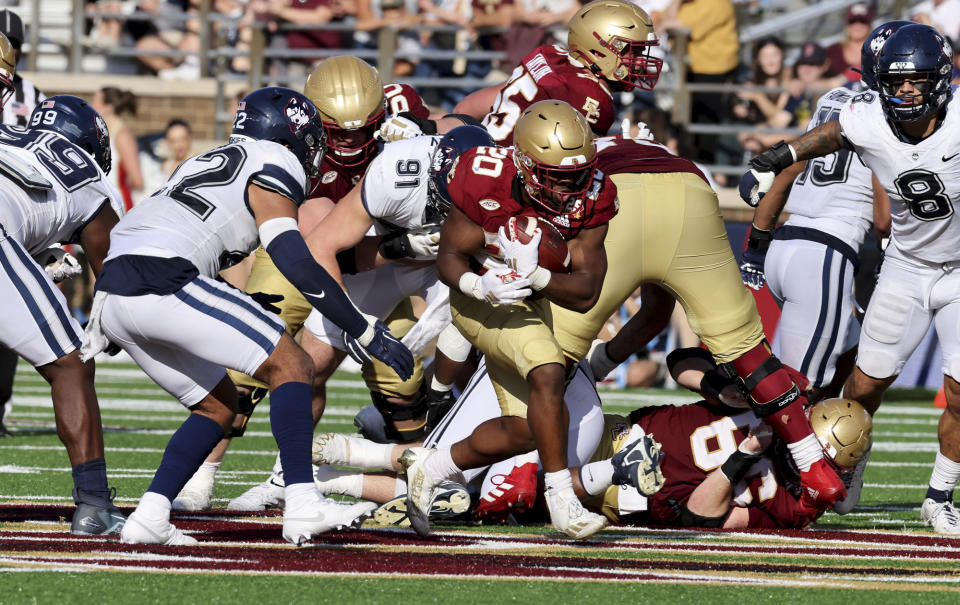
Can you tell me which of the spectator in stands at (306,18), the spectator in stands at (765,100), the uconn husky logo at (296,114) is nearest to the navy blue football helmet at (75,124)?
the uconn husky logo at (296,114)

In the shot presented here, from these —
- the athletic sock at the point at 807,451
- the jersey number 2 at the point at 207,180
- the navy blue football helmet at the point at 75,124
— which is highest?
the navy blue football helmet at the point at 75,124

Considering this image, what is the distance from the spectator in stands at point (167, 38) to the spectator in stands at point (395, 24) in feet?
7.60

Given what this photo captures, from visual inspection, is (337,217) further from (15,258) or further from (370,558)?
(370,558)

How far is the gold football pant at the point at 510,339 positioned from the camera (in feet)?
15.4

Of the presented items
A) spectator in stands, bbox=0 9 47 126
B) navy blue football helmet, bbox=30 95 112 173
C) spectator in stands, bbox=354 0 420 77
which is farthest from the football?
spectator in stands, bbox=354 0 420 77

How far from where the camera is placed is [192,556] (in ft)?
13.6

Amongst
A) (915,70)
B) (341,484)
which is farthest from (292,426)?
(915,70)

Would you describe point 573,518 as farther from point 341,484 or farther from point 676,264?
point 341,484

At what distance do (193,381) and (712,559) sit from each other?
163 centimetres

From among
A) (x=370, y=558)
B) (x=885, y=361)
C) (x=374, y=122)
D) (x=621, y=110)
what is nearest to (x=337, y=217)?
(x=374, y=122)

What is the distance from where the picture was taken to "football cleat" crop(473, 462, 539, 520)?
524 centimetres

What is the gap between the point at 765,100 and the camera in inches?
531

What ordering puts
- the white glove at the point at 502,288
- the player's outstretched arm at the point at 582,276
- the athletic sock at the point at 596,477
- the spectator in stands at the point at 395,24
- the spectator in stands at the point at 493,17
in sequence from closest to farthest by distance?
the white glove at the point at 502,288, the player's outstretched arm at the point at 582,276, the athletic sock at the point at 596,477, the spectator in stands at the point at 493,17, the spectator in stands at the point at 395,24

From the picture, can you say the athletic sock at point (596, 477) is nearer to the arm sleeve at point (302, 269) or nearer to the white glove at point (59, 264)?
the arm sleeve at point (302, 269)
